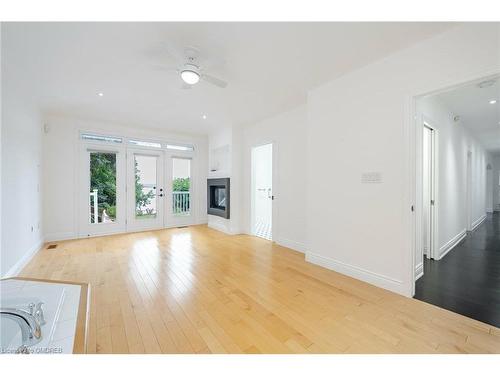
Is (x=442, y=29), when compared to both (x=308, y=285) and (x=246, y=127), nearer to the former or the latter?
(x=308, y=285)

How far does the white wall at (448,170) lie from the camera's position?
306 cm

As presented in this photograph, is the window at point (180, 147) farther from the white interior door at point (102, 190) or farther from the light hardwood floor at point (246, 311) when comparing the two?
the light hardwood floor at point (246, 311)

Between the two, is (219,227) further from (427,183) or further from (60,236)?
(427,183)

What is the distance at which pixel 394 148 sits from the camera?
2305mm

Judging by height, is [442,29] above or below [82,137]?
above

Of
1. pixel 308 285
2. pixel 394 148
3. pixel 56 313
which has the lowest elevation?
pixel 308 285

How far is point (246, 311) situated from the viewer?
1936mm

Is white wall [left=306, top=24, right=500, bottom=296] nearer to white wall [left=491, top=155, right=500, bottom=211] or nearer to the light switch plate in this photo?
the light switch plate

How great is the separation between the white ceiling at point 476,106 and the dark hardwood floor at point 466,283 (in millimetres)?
2157

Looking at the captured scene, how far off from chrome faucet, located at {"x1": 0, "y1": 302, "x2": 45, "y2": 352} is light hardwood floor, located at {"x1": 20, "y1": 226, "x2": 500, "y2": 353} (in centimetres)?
38

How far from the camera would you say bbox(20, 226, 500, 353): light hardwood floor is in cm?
152

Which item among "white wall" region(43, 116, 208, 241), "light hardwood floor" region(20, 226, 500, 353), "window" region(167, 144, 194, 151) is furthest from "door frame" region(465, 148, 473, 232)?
"white wall" region(43, 116, 208, 241)
